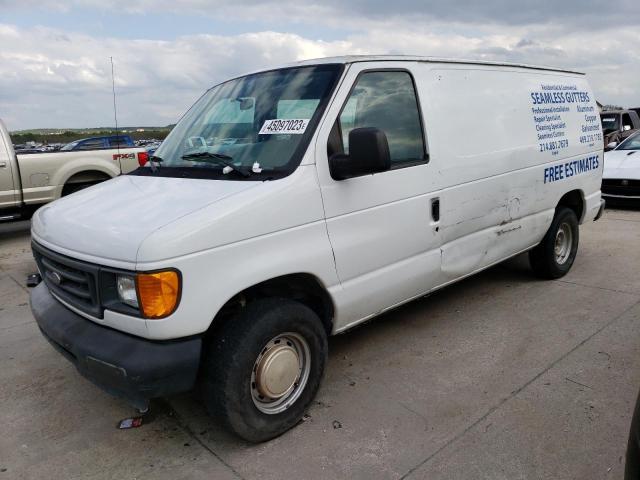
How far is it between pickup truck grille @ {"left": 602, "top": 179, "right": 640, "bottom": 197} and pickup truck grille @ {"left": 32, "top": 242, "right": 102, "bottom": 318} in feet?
30.3

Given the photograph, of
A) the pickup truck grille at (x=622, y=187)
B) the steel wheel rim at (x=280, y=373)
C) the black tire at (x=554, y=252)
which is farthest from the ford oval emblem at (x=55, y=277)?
the pickup truck grille at (x=622, y=187)

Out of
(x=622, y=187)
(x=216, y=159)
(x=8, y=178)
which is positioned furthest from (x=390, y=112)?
(x=8, y=178)

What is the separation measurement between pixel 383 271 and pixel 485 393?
101 centimetres

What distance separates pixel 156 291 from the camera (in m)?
2.47

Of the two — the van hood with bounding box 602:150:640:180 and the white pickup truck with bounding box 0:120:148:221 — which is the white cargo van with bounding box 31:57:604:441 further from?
the white pickup truck with bounding box 0:120:148:221

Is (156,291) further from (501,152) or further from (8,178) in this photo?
(8,178)

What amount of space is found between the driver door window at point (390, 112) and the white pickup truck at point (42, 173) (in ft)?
21.6

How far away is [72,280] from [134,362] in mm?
713

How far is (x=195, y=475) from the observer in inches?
109

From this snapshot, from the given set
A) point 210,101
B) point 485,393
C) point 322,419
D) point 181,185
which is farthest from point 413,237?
point 210,101

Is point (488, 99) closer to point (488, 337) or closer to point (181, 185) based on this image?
point (488, 337)

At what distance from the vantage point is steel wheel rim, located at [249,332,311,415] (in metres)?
2.93

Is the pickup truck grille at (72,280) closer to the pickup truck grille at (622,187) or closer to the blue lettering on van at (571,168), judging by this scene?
the blue lettering on van at (571,168)

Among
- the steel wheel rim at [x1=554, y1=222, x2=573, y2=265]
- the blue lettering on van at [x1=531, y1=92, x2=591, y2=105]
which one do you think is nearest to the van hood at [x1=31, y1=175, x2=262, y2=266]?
the blue lettering on van at [x1=531, y1=92, x2=591, y2=105]
